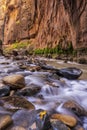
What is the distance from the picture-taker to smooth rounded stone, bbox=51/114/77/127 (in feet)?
13.4

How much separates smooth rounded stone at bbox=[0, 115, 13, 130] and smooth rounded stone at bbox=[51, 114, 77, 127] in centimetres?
87

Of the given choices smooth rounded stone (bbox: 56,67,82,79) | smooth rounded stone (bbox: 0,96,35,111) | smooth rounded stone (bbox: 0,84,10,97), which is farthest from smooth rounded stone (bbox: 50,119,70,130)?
smooth rounded stone (bbox: 56,67,82,79)

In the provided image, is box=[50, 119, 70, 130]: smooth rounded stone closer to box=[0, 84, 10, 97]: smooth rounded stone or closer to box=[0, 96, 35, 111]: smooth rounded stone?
Answer: box=[0, 96, 35, 111]: smooth rounded stone

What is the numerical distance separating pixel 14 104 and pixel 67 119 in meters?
1.16

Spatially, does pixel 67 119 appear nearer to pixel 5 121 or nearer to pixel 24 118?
pixel 24 118

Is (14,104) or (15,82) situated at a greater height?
(15,82)

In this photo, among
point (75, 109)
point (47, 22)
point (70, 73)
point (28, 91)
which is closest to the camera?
point (75, 109)

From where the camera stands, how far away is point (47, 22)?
32.3 metres

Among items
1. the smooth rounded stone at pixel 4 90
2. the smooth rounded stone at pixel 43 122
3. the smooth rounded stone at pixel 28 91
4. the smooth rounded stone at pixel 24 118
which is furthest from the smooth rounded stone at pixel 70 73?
the smooth rounded stone at pixel 43 122

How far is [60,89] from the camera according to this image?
6.68 meters

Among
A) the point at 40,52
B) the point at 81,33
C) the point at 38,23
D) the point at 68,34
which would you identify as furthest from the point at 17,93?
the point at 38,23

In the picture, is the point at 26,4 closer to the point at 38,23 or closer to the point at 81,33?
the point at 38,23

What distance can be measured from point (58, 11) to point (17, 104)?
26.0 meters

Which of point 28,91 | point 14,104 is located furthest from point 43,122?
point 28,91
